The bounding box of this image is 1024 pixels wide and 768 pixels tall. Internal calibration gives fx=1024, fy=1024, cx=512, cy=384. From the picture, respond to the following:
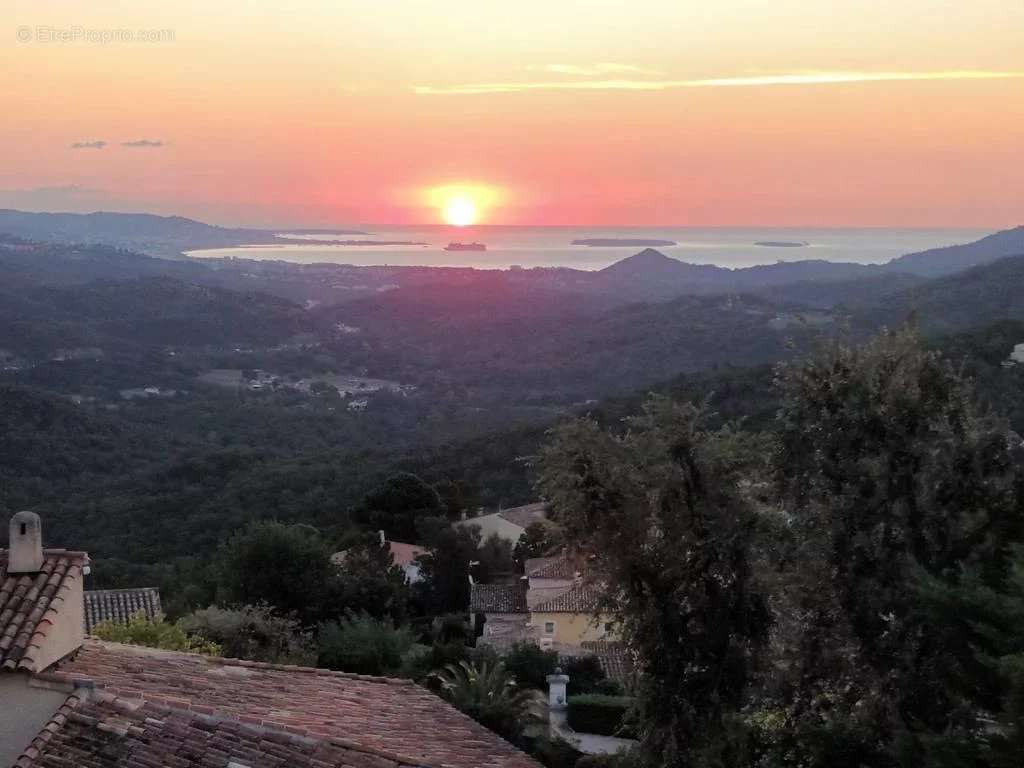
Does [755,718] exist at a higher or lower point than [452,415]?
higher

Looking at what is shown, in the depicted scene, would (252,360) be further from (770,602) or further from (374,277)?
(770,602)

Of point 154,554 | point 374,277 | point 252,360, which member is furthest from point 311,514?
point 374,277

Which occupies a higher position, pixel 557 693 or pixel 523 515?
pixel 557 693

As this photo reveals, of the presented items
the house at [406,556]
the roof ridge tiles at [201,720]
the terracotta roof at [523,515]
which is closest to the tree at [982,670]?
the roof ridge tiles at [201,720]

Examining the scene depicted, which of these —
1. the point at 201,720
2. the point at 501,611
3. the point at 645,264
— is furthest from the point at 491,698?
the point at 645,264

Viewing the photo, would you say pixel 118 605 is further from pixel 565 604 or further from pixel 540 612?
pixel 565 604

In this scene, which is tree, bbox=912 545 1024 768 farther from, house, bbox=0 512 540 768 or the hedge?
the hedge

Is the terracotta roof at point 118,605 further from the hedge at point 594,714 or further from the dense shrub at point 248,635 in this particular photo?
the hedge at point 594,714
